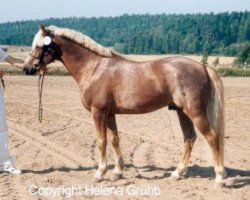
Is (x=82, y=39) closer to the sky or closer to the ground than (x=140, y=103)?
closer to the sky

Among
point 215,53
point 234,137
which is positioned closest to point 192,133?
point 234,137

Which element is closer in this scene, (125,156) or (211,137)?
(211,137)

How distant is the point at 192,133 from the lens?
24.1 ft

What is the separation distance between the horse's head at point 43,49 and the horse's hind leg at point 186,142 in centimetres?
233

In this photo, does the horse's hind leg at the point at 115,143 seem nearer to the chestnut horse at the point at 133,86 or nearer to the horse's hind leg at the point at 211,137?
the chestnut horse at the point at 133,86

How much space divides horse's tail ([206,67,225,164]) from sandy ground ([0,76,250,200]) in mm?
856

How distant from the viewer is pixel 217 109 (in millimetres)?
6785

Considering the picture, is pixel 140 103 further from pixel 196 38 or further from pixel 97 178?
pixel 196 38

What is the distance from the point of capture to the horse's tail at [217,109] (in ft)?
22.3

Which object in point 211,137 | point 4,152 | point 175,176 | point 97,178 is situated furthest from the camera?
point 4,152

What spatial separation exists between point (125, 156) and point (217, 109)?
8.91 feet

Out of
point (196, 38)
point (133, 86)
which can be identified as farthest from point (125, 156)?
point (196, 38)

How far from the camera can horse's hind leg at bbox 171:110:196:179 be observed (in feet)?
23.7

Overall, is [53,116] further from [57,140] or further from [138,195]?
[138,195]
